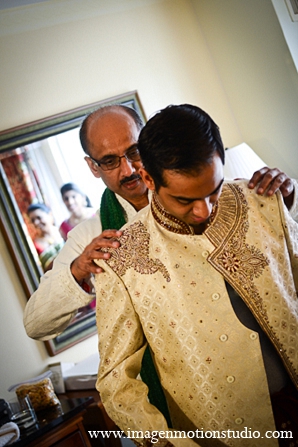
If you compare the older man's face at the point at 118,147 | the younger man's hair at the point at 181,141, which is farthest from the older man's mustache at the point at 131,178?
the younger man's hair at the point at 181,141

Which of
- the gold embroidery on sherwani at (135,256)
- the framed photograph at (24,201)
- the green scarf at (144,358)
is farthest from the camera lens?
the framed photograph at (24,201)

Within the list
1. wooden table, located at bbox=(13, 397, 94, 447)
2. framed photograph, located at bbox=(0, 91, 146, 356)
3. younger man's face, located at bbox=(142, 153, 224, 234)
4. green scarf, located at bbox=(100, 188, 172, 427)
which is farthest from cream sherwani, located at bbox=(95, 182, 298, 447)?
framed photograph, located at bbox=(0, 91, 146, 356)

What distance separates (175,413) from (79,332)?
72.7 inches

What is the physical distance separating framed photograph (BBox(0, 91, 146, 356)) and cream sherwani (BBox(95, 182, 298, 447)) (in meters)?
1.70

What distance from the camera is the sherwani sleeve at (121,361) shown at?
1.48 m

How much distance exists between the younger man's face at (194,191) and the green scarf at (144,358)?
2.77 feet

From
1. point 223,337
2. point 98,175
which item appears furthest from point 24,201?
point 223,337

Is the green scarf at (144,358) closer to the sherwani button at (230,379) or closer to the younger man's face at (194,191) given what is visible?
the sherwani button at (230,379)

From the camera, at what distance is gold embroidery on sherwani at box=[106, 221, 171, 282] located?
1612mm

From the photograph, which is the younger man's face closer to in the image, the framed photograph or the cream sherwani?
the cream sherwani

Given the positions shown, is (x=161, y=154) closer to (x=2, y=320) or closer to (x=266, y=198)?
(x=266, y=198)

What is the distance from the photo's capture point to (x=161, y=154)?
→ 4.59 feet

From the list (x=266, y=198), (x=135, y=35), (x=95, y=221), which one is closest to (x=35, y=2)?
(x=135, y=35)

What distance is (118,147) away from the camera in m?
2.12
